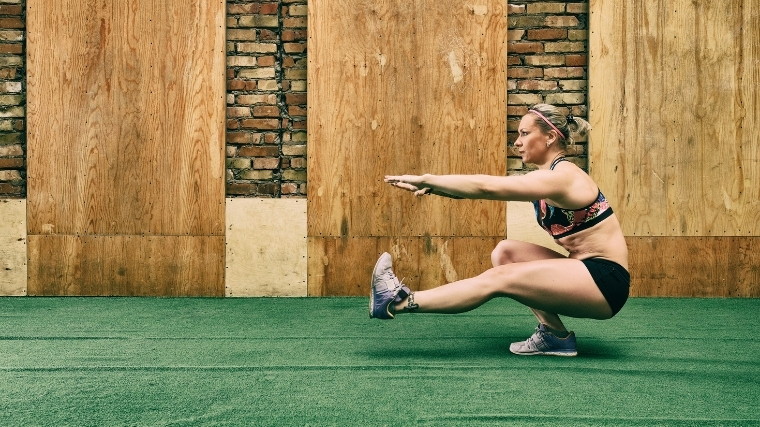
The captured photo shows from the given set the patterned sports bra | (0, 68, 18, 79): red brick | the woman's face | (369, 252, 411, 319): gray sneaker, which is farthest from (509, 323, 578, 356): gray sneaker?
(0, 68, 18, 79): red brick

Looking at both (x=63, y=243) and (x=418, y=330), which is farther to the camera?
(x=63, y=243)

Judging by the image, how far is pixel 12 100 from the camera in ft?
15.6

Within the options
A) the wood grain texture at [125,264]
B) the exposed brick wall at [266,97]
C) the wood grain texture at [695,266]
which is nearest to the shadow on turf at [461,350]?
the wood grain texture at [695,266]

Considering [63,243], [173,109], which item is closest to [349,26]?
[173,109]

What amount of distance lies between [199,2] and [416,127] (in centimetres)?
179

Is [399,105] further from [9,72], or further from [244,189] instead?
[9,72]

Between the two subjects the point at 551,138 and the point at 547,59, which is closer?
the point at 551,138

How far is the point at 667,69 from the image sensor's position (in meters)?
4.64

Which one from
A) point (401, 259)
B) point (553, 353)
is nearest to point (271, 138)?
point (401, 259)

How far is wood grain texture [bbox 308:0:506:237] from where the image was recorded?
184 inches

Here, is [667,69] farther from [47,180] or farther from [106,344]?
[47,180]

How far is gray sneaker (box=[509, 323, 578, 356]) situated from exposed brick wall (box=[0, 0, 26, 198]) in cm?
384

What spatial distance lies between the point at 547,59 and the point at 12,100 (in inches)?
155

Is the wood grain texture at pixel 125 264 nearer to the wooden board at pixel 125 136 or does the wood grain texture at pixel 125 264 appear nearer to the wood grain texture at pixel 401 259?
the wooden board at pixel 125 136
